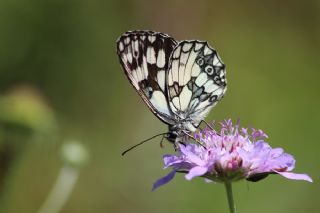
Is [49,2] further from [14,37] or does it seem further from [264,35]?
[264,35]

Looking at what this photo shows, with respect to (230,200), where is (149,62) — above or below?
above

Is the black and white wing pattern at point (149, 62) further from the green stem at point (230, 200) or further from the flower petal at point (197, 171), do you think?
the green stem at point (230, 200)

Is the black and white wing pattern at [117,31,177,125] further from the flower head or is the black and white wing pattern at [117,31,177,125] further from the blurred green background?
the blurred green background

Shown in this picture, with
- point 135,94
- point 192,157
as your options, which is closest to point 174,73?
point 192,157

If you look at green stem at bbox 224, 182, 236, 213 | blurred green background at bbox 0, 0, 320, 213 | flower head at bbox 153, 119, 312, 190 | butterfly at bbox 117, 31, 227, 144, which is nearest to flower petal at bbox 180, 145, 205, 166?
flower head at bbox 153, 119, 312, 190

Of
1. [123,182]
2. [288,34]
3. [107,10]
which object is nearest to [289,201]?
[123,182]

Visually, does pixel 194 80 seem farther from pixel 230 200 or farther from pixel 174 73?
pixel 230 200
